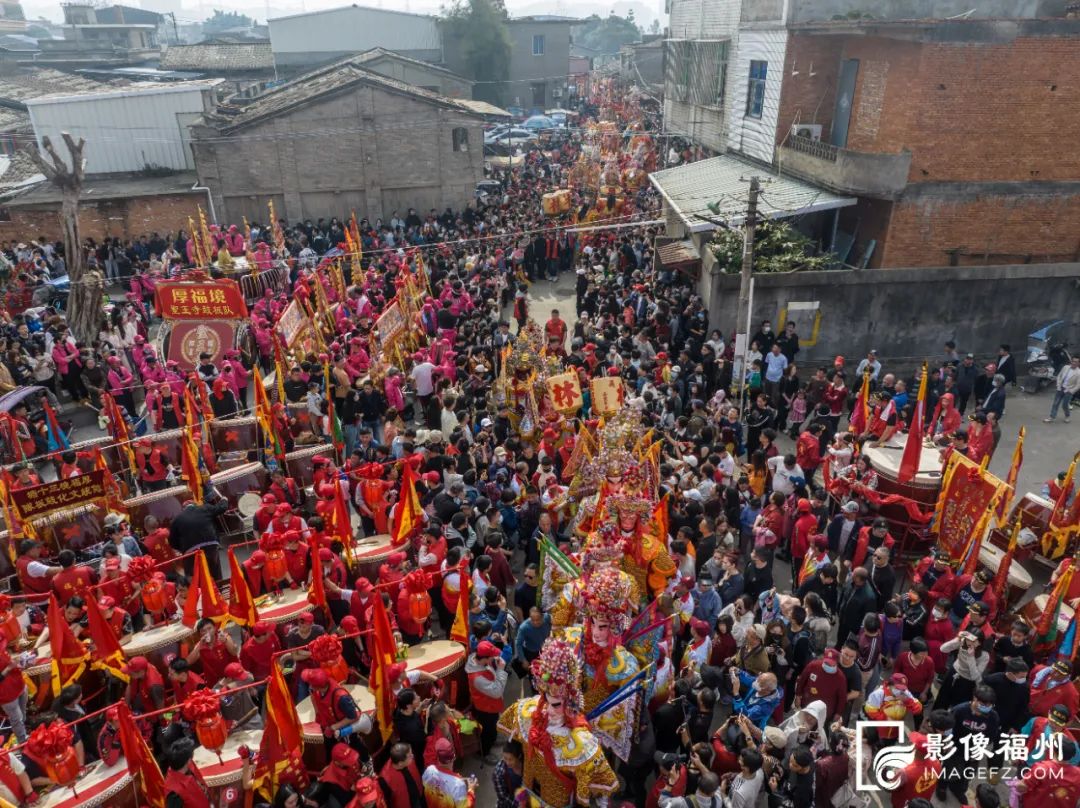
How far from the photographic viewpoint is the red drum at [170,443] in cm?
1149

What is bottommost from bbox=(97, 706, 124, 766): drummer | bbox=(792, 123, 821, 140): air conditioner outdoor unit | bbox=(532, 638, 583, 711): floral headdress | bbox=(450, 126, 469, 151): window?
bbox=(97, 706, 124, 766): drummer

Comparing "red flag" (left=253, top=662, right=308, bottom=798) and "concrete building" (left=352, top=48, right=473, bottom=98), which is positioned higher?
"concrete building" (left=352, top=48, right=473, bottom=98)

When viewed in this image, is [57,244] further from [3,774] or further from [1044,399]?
[1044,399]

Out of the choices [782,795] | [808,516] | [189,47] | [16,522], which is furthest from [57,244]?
→ [189,47]

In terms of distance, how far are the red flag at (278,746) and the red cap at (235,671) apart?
28.3 inches

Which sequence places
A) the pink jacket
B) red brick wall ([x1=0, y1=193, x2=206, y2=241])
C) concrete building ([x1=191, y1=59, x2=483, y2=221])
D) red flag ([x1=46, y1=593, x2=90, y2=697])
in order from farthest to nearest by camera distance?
concrete building ([x1=191, y1=59, x2=483, y2=221]) < red brick wall ([x1=0, y1=193, x2=206, y2=241]) < the pink jacket < red flag ([x1=46, y1=593, x2=90, y2=697])

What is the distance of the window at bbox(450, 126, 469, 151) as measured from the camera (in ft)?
94.7

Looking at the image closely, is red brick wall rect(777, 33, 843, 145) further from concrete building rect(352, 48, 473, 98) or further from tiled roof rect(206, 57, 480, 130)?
concrete building rect(352, 48, 473, 98)

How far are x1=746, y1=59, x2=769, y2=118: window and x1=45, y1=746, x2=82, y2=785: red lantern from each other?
20925 mm

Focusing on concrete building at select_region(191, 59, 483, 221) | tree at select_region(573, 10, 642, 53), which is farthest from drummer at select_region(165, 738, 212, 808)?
tree at select_region(573, 10, 642, 53)

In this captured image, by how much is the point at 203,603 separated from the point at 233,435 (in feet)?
15.8

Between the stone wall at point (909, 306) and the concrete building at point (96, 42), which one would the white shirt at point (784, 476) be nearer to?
the stone wall at point (909, 306)

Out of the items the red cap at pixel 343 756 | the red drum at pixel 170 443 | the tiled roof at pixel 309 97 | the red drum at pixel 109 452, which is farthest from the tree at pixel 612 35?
the red cap at pixel 343 756

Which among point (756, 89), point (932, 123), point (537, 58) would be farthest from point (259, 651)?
point (537, 58)
